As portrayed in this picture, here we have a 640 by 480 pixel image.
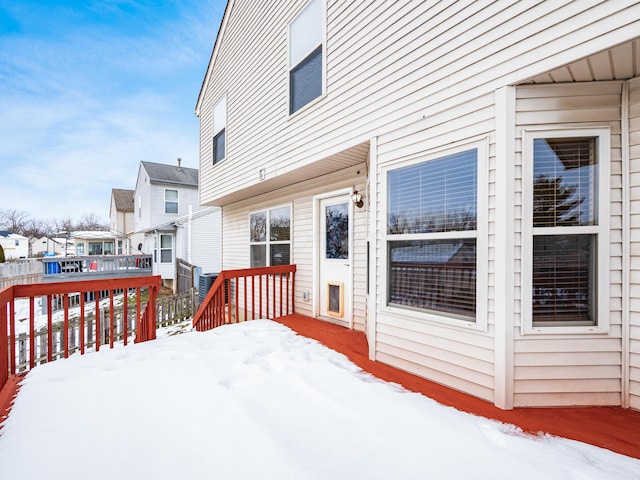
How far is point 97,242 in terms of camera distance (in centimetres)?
2541

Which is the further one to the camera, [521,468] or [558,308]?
[558,308]

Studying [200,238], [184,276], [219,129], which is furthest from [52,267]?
[219,129]

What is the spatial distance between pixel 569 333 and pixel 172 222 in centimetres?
1399

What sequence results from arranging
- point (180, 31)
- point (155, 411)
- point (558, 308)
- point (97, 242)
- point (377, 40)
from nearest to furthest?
point (155, 411), point (558, 308), point (377, 40), point (180, 31), point (97, 242)

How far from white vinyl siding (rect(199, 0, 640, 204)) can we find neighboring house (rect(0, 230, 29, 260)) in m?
39.3

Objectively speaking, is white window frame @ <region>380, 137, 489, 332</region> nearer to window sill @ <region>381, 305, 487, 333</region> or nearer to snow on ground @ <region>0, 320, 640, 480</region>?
window sill @ <region>381, 305, 487, 333</region>

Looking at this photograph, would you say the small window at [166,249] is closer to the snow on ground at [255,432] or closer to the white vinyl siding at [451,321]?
the snow on ground at [255,432]

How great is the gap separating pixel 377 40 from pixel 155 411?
13.0 feet

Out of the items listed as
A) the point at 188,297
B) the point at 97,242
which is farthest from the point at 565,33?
the point at 97,242

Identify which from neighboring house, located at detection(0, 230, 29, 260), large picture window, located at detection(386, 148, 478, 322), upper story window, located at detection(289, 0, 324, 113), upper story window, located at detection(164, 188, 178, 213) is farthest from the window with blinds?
neighboring house, located at detection(0, 230, 29, 260)

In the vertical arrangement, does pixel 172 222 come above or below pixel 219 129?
below

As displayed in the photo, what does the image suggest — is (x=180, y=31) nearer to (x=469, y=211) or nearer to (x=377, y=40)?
(x=377, y=40)

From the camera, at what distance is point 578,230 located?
215 cm

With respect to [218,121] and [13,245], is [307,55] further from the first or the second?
[13,245]
